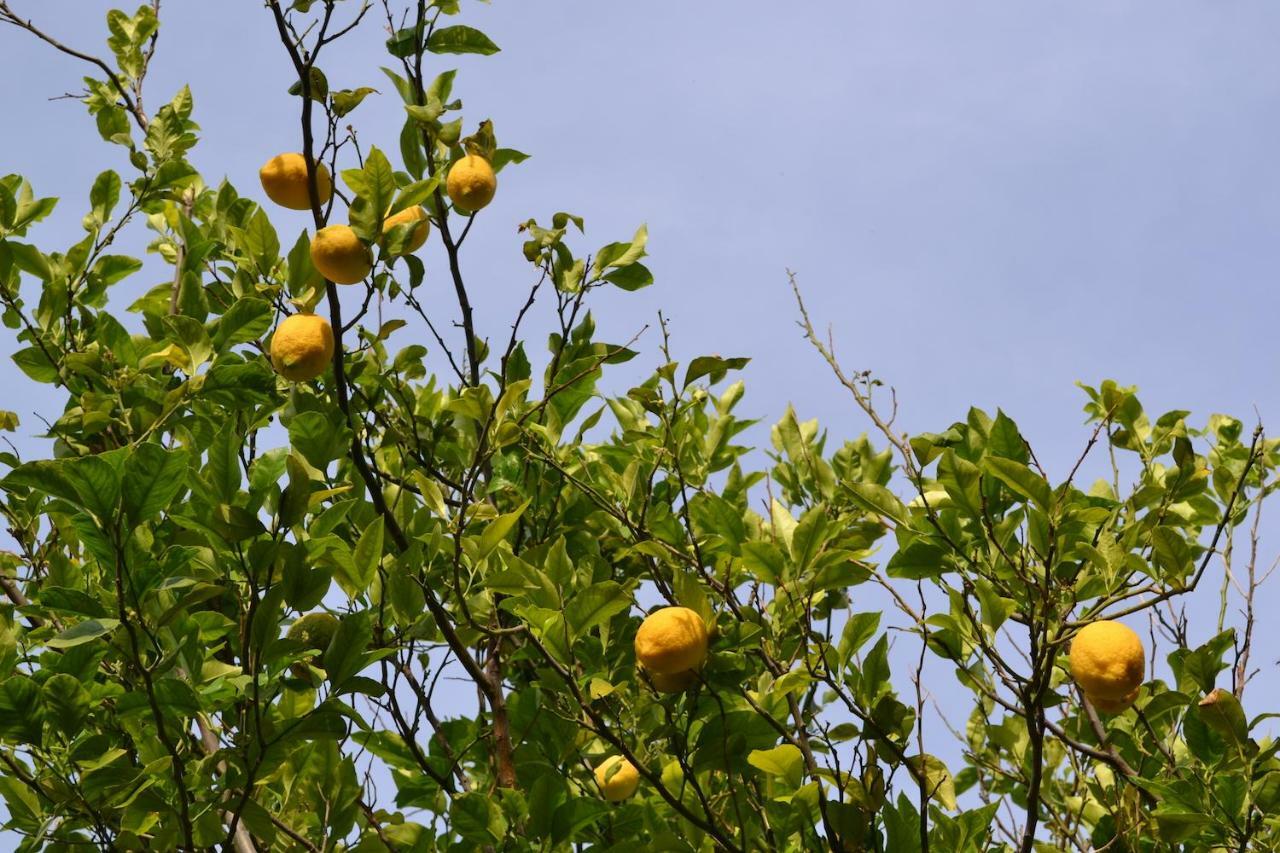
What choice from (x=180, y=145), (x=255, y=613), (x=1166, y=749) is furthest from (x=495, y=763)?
(x=180, y=145)

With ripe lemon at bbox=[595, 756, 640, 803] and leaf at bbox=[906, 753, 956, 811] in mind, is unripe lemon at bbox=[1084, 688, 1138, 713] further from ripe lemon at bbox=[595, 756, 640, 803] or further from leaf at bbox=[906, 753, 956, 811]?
ripe lemon at bbox=[595, 756, 640, 803]

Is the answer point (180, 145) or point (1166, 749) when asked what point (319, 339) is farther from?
point (1166, 749)

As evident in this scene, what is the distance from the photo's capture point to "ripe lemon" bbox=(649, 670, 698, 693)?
6.74ft

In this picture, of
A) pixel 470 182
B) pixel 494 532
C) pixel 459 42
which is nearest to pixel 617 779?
pixel 494 532

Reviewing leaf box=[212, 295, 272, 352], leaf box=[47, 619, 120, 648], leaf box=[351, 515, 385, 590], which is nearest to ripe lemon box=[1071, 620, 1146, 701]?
leaf box=[351, 515, 385, 590]

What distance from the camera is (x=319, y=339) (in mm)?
2188

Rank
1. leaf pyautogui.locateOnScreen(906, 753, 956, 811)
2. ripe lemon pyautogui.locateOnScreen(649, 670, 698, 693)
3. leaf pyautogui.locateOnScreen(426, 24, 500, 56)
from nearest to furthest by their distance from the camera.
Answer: ripe lemon pyautogui.locateOnScreen(649, 670, 698, 693)
leaf pyautogui.locateOnScreen(906, 753, 956, 811)
leaf pyautogui.locateOnScreen(426, 24, 500, 56)

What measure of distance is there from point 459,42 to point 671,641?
1403 millimetres

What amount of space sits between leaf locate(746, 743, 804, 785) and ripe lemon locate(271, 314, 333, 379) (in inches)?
41.3

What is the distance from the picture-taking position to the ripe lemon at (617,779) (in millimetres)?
2311

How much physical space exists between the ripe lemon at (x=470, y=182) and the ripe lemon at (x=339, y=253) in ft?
1.17

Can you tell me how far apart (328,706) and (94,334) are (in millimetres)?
1509

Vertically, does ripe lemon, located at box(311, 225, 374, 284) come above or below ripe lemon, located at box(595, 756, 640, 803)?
above

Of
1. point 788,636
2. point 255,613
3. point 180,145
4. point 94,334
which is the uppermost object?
point 180,145
